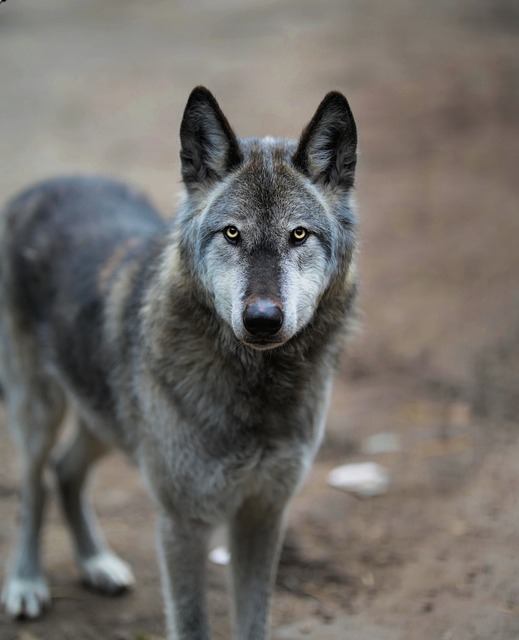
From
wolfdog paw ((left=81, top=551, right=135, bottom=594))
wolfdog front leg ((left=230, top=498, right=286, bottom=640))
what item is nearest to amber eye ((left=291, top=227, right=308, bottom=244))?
wolfdog front leg ((left=230, top=498, right=286, bottom=640))

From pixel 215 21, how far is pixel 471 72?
548 centimetres

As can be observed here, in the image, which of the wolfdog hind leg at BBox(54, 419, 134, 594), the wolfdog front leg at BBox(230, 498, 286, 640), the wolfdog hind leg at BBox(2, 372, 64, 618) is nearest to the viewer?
the wolfdog front leg at BBox(230, 498, 286, 640)

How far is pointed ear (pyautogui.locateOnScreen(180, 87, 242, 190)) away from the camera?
3758mm

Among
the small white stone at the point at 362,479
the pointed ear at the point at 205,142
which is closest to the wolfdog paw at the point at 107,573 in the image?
the small white stone at the point at 362,479

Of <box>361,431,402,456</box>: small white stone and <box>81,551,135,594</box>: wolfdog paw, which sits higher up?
<box>361,431,402,456</box>: small white stone

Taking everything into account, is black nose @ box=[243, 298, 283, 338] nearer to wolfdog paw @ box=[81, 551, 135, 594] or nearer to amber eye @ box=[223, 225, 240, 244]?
amber eye @ box=[223, 225, 240, 244]

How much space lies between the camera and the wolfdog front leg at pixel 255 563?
4363 mm

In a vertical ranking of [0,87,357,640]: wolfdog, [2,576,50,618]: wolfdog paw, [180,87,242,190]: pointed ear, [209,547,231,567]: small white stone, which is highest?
[180,87,242,190]: pointed ear

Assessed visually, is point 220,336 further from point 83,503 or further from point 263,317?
point 83,503

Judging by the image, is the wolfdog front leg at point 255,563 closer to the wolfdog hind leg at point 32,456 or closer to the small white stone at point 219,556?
the small white stone at point 219,556

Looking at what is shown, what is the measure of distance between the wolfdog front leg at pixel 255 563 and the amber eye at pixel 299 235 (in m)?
1.35

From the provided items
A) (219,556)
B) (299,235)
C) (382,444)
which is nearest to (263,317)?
(299,235)

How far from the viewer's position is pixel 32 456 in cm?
537

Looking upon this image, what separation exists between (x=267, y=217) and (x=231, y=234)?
15cm
